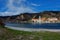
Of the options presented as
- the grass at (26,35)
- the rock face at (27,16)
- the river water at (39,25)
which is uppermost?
the rock face at (27,16)

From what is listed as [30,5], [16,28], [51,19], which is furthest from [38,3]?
[16,28]

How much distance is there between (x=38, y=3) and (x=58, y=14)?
0.80 ft

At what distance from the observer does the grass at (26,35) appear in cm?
202

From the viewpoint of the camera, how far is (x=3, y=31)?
81.6 inches

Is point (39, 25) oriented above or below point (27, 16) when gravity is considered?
below

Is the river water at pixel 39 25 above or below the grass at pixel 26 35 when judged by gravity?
above

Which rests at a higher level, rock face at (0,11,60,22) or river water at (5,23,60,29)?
rock face at (0,11,60,22)

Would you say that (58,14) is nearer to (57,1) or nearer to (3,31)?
(57,1)

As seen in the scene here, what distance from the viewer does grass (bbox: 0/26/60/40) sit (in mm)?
2016

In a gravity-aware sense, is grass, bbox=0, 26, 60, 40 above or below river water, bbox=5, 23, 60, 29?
below

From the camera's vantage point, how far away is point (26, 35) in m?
2.04

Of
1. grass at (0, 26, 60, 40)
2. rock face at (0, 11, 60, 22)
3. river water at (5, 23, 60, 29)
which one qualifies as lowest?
grass at (0, 26, 60, 40)

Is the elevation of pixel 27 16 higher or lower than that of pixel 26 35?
higher

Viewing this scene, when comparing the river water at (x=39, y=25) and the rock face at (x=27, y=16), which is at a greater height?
the rock face at (x=27, y=16)
